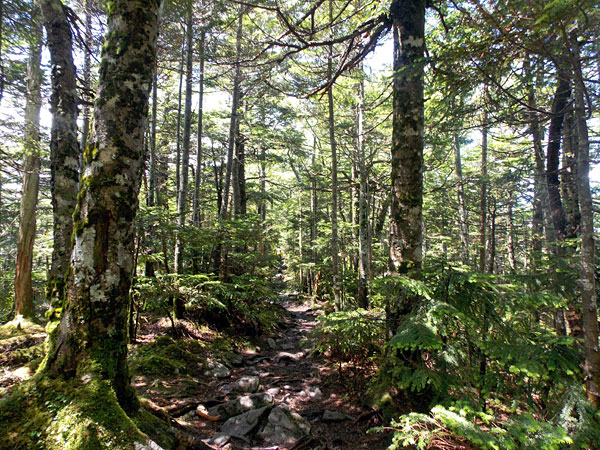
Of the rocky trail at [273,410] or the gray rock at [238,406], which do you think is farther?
the gray rock at [238,406]

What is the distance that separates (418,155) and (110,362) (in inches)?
187

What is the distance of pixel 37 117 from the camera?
30.8 feet

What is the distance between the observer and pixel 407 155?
15.1 feet

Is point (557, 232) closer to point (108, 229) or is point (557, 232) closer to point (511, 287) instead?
point (511, 287)

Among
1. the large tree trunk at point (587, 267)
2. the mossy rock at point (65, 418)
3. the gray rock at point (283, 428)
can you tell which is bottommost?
the gray rock at point (283, 428)

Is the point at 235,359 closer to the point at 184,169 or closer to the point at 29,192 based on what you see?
the point at 184,169

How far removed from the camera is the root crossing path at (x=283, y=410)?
12.7ft

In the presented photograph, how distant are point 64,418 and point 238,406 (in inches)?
113

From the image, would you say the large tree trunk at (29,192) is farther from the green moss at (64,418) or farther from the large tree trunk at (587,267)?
the large tree trunk at (587,267)

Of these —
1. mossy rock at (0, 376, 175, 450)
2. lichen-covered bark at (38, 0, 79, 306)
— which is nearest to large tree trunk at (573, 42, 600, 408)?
mossy rock at (0, 376, 175, 450)

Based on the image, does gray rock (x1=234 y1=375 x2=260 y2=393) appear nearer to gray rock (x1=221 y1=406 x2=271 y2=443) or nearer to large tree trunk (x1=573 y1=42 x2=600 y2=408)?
gray rock (x1=221 y1=406 x2=271 y2=443)

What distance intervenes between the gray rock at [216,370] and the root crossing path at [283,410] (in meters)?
0.02

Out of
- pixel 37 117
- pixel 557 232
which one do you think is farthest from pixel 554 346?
pixel 37 117

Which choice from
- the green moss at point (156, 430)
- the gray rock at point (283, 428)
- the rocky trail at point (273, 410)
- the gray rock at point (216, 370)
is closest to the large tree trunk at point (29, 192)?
the gray rock at point (216, 370)
